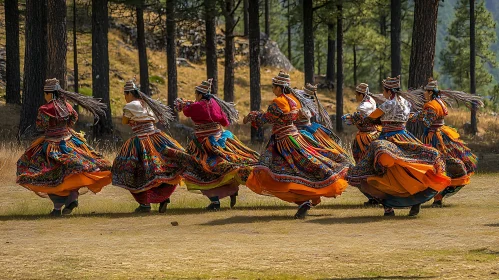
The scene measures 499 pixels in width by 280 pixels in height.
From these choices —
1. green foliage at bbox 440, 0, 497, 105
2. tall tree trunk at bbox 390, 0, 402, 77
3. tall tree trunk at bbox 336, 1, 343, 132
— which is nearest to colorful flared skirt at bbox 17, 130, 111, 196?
tall tree trunk at bbox 390, 0, 402, 77

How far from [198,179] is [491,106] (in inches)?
1560

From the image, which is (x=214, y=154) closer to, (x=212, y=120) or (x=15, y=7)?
(x=212, y=120)

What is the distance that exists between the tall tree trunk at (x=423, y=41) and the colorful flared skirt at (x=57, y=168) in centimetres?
900

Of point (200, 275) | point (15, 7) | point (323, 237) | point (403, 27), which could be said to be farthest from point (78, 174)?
point (403, 27)

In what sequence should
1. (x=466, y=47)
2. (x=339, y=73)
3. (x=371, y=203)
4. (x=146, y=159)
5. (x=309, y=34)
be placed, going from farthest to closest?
(x=466, y=47)
(x=339, y=73)
(x=309, y=34)
(x=371, y=203)
(x=146, y=159)

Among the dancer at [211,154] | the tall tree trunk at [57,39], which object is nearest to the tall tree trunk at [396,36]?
the tall tree trunk at [57,39]

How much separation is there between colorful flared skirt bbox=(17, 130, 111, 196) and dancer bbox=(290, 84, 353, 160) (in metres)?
3.42

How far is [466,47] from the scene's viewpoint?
51.7m

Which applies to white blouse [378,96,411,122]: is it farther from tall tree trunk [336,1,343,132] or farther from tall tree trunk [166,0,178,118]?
tall tree trunk [336,1,343,132]

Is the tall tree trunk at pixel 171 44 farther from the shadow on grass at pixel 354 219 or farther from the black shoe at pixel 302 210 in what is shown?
the shadow on grass at pixel 354 219

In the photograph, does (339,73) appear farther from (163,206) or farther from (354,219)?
(354,219)

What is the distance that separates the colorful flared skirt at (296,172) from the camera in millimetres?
13641

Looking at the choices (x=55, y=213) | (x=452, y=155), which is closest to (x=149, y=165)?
(x=55, y=213)

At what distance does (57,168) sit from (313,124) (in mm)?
4336
